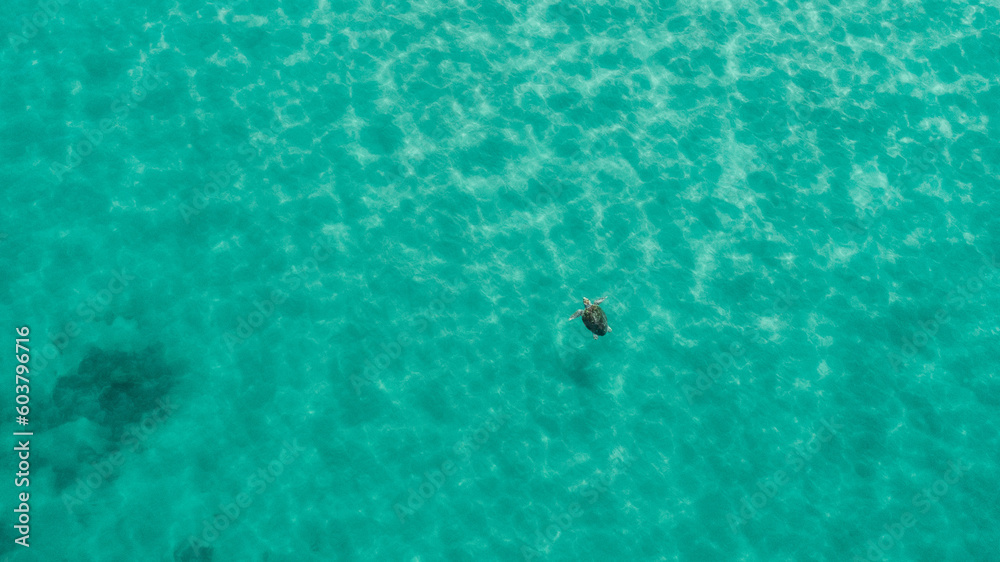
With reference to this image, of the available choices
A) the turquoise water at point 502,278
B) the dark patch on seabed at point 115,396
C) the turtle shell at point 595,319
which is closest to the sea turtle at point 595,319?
the turtle shell at point 595,319

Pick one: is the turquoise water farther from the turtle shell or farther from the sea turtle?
the turtle shell

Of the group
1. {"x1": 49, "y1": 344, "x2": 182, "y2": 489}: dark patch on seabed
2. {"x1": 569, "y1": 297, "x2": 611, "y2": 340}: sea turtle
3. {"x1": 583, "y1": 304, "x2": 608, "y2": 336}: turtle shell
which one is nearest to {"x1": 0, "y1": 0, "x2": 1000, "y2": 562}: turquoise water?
{"x1": 49, "y1": 344, "x2": 182, "y2": 489}: dark patch on seabed

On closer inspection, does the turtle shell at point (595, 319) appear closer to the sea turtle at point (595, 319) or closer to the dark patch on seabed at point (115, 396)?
the sea turtle at point (595, 319)

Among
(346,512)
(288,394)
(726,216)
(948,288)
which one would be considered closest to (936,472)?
(948,288)

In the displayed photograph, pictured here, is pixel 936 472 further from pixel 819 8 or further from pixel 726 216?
pixel 819 8

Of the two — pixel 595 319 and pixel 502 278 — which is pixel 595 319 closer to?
pixel 595 319
